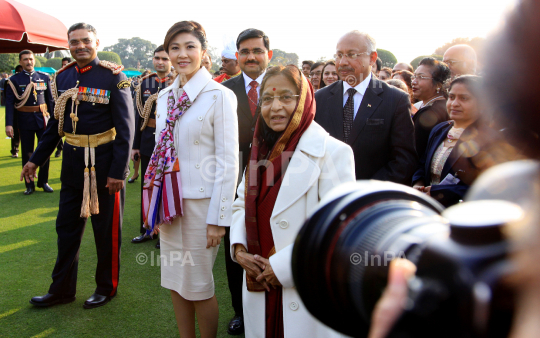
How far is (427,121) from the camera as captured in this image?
3.39 m

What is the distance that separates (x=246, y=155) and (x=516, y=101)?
2.82 meters

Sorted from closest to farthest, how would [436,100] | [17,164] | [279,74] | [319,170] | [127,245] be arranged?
[319,170]
[279,74]
[436,100]
[127,245]
[17,164]

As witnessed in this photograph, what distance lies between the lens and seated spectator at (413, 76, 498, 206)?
2309 mm

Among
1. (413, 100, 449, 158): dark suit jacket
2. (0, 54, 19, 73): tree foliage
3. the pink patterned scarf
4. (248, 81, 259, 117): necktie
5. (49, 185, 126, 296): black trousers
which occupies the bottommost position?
(49, 185, 126, 296): black trousers

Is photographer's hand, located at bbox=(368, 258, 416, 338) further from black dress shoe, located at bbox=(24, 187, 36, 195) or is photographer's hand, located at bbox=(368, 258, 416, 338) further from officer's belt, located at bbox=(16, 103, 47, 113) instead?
officer's belt, located at bbox=(16, 103, 47, 113)

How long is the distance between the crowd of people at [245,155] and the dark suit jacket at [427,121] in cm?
1

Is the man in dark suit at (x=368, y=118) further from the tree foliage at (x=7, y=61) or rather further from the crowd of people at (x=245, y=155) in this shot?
the tree foliage at (x=7, y=61)

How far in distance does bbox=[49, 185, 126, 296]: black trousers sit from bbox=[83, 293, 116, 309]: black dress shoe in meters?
0.03

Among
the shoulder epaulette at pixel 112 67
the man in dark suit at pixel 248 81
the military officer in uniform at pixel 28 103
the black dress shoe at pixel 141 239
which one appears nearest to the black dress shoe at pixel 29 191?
the military officer in uniform at pixel 28 103

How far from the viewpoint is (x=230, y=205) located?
2396 mm

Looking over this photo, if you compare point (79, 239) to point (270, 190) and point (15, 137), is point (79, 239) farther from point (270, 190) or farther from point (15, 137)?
point (15, 137)

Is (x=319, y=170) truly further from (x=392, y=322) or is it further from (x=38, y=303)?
(x=38, y=303)

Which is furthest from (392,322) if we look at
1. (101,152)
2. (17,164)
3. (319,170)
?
(17,164)

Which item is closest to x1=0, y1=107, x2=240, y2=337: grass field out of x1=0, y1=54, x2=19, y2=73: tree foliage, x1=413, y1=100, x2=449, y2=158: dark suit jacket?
x1=413, y1=100, x2=449, y2=158: dark suit jacket
